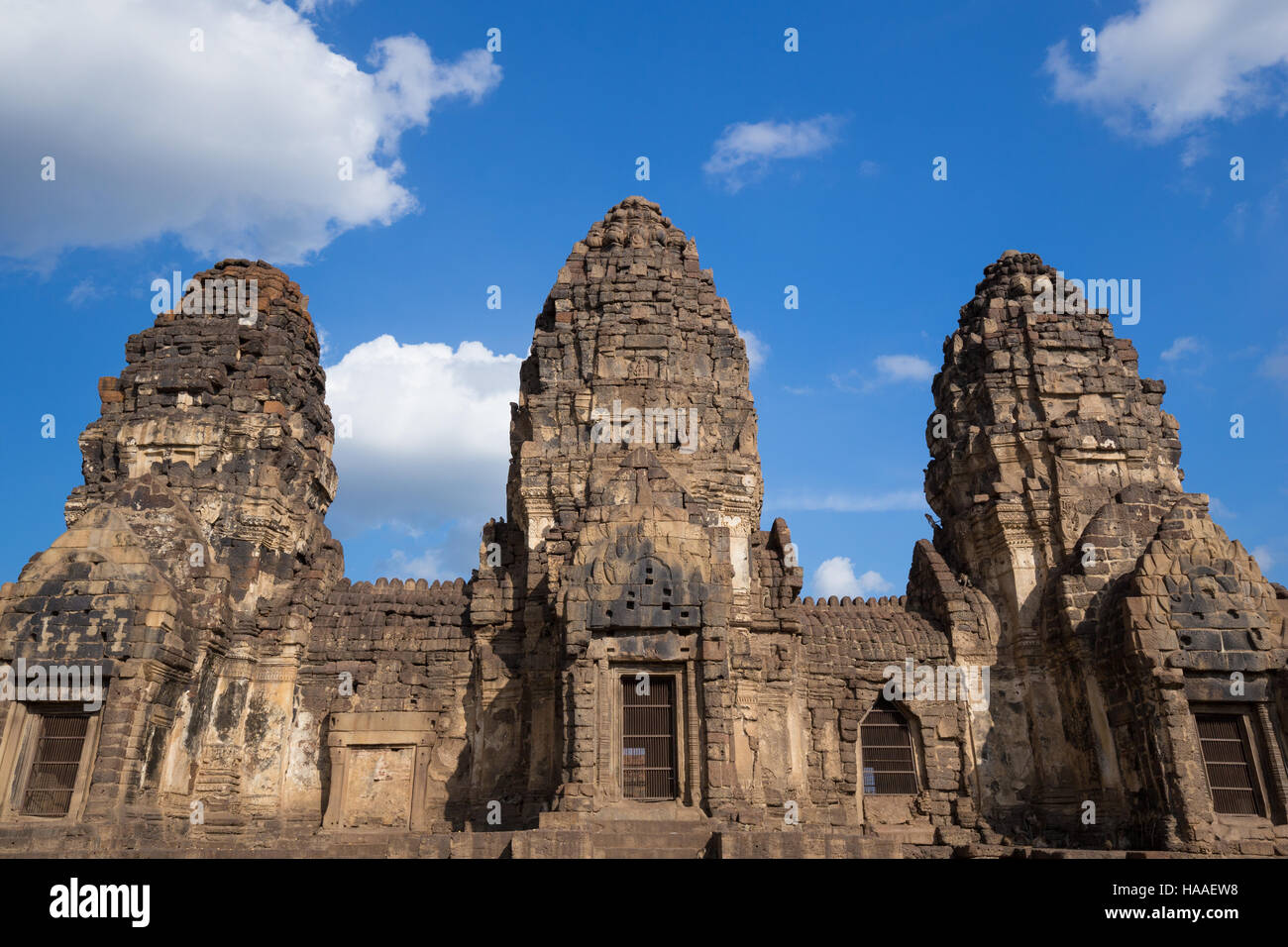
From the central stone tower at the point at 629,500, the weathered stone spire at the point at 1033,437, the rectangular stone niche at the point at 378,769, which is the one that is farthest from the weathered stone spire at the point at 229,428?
the weathered stone spire at the point at 1033,437

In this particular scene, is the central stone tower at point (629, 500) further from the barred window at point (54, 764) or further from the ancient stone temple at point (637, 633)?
the barred window at point (54, 764)

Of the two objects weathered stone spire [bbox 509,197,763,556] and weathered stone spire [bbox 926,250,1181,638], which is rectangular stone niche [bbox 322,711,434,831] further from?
weathered stone spire [bbox 926,250,1181,638]

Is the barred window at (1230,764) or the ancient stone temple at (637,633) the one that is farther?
the barred window at (1230,764)

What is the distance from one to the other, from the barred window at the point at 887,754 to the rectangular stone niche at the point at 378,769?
336 inches

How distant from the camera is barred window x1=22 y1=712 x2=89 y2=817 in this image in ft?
49.5

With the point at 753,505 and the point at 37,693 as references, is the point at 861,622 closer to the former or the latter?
the point at 753,505

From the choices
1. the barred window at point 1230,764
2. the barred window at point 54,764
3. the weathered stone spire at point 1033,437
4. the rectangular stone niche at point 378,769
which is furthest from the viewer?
the weathered stone spire at point 1033,437

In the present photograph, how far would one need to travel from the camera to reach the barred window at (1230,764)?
15.3 meters

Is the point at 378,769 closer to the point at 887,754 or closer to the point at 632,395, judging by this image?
the point at 632,395

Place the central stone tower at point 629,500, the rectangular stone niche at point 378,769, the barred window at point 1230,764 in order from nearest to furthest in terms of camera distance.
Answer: the central stone tower at point 629,500
the barred window at point 1230,764
the rectangular stone niche at point 378,769

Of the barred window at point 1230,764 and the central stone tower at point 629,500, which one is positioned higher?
the central stone tower at point 629,500

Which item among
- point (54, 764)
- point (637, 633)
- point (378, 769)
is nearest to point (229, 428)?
point (54, 764)

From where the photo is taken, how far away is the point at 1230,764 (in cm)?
1562

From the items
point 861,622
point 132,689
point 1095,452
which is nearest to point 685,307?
point 861,622
